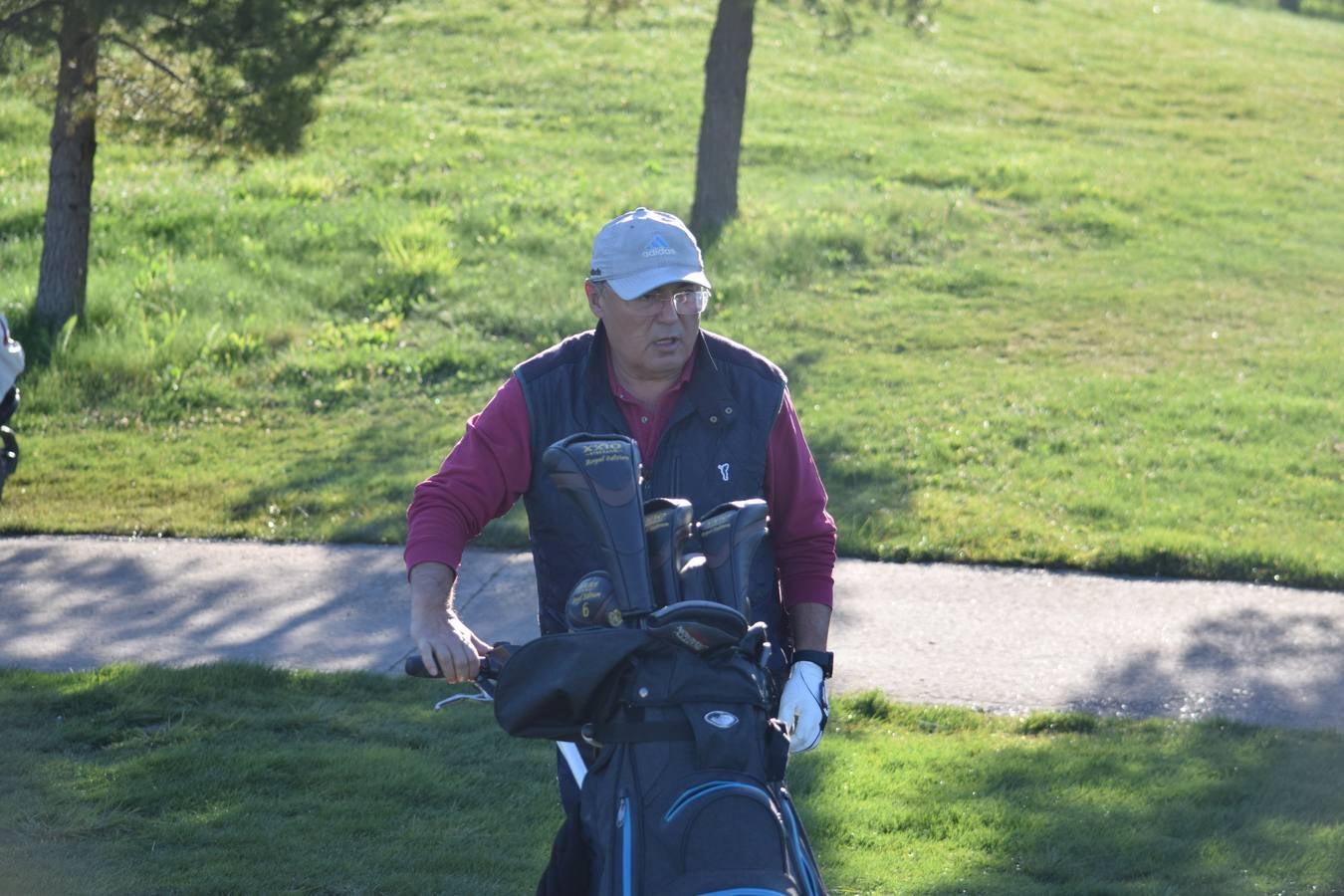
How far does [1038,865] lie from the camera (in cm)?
456

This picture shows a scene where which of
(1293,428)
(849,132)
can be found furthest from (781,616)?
(849,132)

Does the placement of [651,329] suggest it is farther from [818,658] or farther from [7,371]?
[7,371]

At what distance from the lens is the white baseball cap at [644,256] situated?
3156 mm

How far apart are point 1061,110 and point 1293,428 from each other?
13266 millimetres

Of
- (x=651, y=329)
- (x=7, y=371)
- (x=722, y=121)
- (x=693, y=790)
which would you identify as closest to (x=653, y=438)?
(x=651, y=329)

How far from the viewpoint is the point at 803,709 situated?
9.77ft

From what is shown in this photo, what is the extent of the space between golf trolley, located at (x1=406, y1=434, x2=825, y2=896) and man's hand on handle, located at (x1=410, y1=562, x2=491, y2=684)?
48mm

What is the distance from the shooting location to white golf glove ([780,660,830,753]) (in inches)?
115

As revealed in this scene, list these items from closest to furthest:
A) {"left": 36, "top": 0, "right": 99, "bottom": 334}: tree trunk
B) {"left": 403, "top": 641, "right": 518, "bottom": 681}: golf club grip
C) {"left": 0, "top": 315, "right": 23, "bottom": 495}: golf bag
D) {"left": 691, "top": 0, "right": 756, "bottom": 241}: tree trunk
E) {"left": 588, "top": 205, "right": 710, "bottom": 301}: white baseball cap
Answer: {"left": 403, "top": 641, "right": 518, "bottom": 681}: golf club grip
{"left": 588, "top": 205, "right": 710, "bottom": 301}: white baseball cap
{"left": 0, "top": 315, "right": 23, "bottom": 495}: golf bag
{"left": 36, "top": 0, "right": 99, "bottom": 334}: tree trunk
{"left": 691, "top": 0, "right": 756, "bottom": 241}: tree trunk

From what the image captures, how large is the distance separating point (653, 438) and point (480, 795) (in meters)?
2.11

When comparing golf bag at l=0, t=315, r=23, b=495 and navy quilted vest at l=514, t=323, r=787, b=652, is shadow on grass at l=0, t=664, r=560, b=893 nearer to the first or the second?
golf bag at l=0, t=315, r=23, b=495

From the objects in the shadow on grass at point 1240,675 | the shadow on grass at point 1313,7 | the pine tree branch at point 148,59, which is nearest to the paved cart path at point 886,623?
the shadow on grass at point 1240,675

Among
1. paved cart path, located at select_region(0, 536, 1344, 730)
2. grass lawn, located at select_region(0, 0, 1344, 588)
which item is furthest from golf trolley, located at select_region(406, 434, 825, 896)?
grass lawn, located at select_region(0, 0, 1344, 588)

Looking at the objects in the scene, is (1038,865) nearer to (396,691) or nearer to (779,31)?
(396,691)
